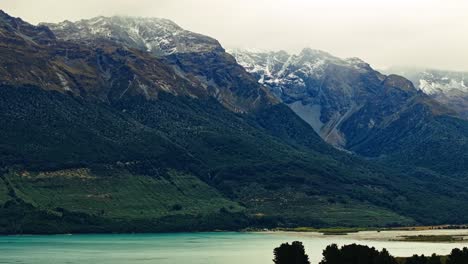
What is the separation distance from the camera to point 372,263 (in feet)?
486

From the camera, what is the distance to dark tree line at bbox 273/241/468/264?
146m

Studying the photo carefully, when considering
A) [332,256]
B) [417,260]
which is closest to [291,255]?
[332,256]

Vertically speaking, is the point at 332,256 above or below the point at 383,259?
above

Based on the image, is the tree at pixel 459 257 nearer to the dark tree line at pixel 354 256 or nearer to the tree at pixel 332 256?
the dark tree line at pixel 354 256

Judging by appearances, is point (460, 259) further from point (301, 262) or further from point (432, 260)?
point (301, 262)

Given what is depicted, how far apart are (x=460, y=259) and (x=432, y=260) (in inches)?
268

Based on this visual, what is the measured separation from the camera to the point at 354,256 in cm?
15150

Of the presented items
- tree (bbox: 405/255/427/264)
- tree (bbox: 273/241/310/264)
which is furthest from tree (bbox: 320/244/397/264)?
tree (bbox: 405/255/427/264)

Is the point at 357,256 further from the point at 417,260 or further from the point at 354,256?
the point at 417,260

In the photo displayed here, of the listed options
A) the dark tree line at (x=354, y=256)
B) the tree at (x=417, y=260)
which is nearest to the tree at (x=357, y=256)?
the dark tree line at (x=354, y=256)

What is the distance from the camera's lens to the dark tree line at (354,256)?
14638 cm

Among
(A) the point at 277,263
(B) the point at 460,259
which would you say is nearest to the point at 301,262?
(A) the point at 277,263

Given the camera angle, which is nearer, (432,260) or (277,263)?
(432,260)

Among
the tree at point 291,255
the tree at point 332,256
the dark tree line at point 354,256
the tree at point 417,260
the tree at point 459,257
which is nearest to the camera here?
the tree at point 459,257
